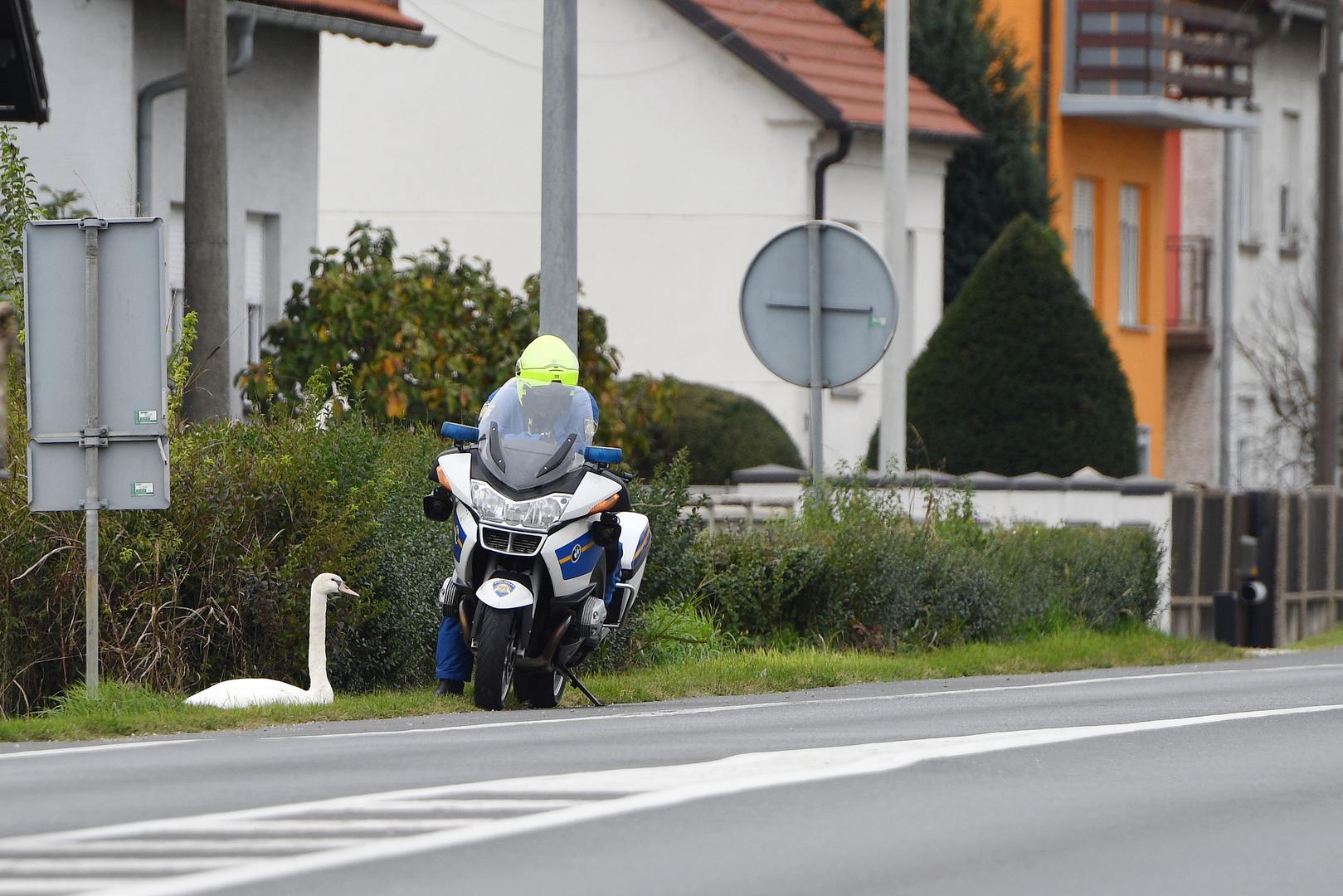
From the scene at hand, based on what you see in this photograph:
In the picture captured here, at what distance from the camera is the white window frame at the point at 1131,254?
39344 mm

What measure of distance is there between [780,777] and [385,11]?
47.9ft

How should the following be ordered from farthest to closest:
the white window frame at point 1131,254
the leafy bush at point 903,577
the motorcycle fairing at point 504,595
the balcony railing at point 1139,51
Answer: the white window frame at point 1131,254
the balcony railing at point 1139,51
the leafy bush at point 903,577
the motorcycle fairing at point 504,595

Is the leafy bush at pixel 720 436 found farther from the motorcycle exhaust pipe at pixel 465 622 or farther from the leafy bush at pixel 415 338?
the motorcycle exhaust pipe at pixel 465 622

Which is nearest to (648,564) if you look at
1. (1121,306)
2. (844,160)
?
(844,160)

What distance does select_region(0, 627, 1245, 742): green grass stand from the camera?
1089cm

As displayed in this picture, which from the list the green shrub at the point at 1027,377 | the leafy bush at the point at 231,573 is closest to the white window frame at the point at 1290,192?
the green shrub at the point at 1027,377

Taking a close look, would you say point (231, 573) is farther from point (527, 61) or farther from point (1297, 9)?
point (1297, 9)

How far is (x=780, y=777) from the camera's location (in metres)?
8.53

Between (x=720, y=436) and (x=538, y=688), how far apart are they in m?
15.5

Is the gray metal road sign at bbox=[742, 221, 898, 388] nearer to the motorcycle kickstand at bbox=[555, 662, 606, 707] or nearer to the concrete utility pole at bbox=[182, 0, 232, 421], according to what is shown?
the concrete utility pole at bbox=[182, 0, 232, 421]

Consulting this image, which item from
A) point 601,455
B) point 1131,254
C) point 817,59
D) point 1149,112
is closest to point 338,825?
point 601,455

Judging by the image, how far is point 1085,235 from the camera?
1508 inches

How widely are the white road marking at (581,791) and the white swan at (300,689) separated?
10.3 feet

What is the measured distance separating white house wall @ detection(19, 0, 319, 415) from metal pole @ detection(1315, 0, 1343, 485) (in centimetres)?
1406
